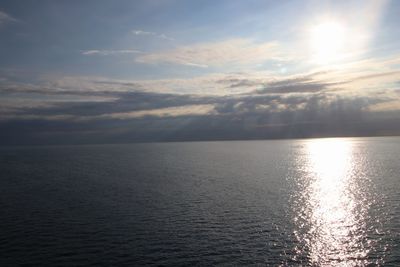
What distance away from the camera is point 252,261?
1570 inches

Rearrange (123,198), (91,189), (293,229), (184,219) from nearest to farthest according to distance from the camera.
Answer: (293,229)
(184,219)
(123,198)
(91,189)

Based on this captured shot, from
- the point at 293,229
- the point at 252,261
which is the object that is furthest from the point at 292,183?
the point at 252,261

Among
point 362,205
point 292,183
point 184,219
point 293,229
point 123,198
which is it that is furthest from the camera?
point 292,183

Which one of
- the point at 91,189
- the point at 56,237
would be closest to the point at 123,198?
the point at 91,189

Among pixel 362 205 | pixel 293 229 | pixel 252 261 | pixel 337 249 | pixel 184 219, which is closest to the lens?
Answer: pixel 252 261

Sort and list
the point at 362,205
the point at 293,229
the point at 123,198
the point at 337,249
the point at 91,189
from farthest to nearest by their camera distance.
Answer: the point at 91,189, the point at 123,198, the point at 362,205, the point at 293,229, the point at 337,249

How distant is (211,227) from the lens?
5334 cm

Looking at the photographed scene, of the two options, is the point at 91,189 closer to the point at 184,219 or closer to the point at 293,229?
the point at 184,219

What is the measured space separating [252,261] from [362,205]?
4068 centimetres

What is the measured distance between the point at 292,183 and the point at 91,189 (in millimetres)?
58821

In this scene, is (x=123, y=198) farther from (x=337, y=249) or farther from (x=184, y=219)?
(x=337, y=249)

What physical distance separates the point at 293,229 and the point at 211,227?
12.8m

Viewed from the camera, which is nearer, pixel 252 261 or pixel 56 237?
pixel 252 261

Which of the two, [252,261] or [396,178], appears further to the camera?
[396,178]
